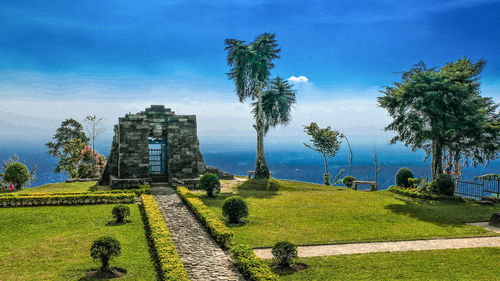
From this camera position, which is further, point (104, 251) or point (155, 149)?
point (155, 149)

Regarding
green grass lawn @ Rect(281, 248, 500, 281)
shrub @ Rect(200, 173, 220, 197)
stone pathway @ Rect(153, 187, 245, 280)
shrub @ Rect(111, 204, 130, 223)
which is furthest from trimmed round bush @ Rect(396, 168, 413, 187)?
shrub @ Rect(111, 204, 130, 223)

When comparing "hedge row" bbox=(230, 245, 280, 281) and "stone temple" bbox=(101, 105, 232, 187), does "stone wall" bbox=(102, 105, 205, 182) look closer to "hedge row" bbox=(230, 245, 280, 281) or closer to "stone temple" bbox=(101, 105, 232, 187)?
"stone temple" bbox=(101, 105, 232, 187)

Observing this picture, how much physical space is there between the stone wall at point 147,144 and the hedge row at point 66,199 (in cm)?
586

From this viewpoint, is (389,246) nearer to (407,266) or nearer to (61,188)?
(407,266)

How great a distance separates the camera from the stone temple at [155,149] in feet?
82.7

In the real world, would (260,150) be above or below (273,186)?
above

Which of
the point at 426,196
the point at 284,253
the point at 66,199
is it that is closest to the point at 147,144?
the point at 66,199

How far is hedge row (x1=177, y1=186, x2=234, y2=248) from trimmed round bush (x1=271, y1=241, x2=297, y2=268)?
232cm

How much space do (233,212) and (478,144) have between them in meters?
19.0

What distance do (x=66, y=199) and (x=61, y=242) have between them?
6.67m

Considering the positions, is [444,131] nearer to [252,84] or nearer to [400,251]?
[400,251]

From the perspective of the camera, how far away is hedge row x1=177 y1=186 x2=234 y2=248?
12695 mm

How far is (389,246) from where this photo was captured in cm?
1332

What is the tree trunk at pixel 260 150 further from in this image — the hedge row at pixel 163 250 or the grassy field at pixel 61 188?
the hedge row at pixel 163 250
